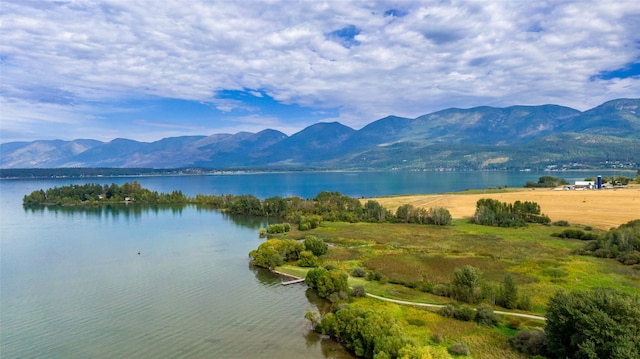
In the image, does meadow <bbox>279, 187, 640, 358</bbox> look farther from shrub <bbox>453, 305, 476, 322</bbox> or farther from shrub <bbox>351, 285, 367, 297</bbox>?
shrub <bbox>351, 285, 367, 297</bbox>

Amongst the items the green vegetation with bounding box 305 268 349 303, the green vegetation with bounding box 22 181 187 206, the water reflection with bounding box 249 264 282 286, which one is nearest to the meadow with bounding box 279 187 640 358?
the green vegetation with bounding box 305 268 349 303

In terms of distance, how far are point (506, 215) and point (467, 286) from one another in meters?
54.0

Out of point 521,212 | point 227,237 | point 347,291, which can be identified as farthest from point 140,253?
point 521,212

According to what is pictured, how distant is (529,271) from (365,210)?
180ft

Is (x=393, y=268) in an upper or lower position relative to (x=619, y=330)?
lower

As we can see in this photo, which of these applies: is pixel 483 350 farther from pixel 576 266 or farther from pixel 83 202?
pixel 83 202

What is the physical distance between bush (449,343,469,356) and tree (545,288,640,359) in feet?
17.5

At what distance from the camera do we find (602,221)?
3167 inches

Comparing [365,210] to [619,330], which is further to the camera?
[365,210]

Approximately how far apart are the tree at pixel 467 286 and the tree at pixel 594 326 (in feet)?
35.5

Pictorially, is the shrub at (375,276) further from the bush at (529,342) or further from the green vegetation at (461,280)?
the bush at (529,342)

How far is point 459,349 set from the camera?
28.2 meters

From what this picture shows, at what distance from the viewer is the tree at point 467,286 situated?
38.0 meters

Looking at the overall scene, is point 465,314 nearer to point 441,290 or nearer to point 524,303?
point 524,303
